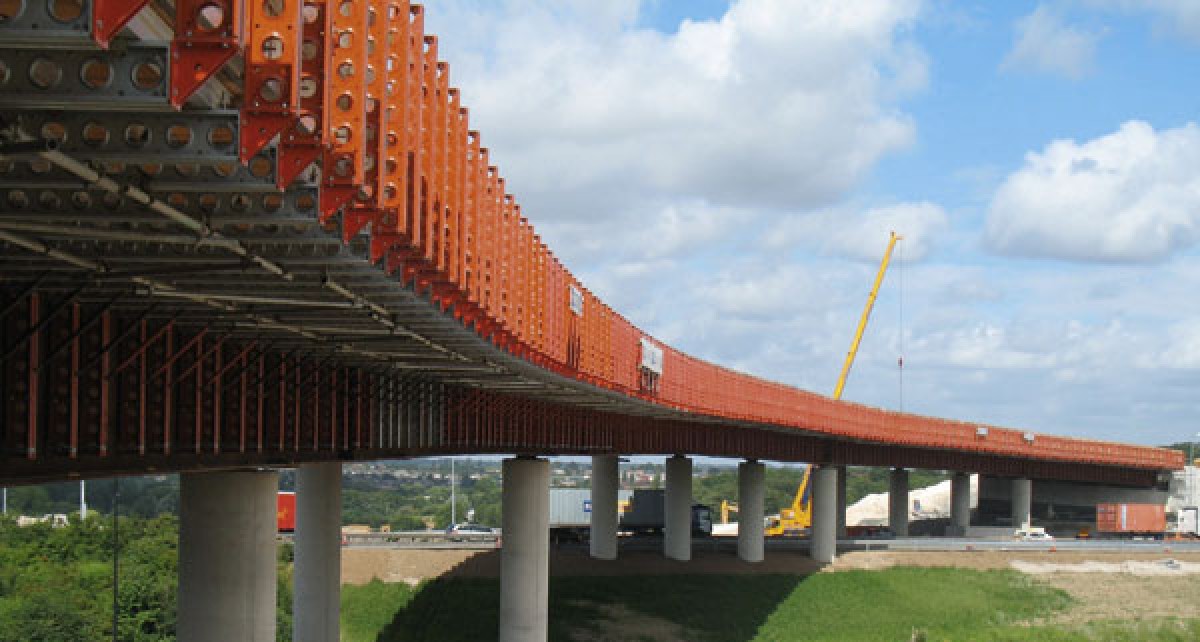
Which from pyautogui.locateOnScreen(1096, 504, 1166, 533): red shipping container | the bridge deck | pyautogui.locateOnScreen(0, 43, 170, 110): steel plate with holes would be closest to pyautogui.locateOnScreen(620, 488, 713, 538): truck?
pyautogui.locateOnScreen(1096, 504, 1166, 533): red shipping container

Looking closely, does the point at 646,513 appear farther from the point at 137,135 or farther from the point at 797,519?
the point at 137,135

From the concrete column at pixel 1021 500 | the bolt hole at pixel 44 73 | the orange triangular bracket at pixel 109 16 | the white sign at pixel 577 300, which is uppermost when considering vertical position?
the orange triangular bracket at pixel 109 16

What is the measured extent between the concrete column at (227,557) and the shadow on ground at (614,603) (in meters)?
36.9

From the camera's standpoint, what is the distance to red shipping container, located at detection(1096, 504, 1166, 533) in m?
124

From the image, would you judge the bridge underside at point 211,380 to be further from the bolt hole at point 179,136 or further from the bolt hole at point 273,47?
the bolt hole at point 179,136

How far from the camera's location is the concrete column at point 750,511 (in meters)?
93.8

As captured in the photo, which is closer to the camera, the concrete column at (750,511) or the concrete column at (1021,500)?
the concrete column at (750,511)

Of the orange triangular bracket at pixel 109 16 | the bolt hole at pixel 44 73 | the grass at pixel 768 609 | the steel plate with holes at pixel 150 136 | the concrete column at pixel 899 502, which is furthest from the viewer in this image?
the concrete column at pixel 899 502

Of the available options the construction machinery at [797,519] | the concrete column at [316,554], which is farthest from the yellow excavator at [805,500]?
the concrete column at [316,554]

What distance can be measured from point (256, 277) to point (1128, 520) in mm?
117299

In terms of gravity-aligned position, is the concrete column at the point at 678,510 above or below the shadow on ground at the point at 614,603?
above

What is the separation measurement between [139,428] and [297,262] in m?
8.47

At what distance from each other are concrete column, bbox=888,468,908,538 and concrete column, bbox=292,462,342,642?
3005 inches

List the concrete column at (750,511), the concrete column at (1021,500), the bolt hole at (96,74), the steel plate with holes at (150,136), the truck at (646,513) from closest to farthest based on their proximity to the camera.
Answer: the bolt hole at (96,74), the steel plate with holes at (150,136), the concrete column at (750,511), the truck at (646,513), the concrete column at (1021,500)
